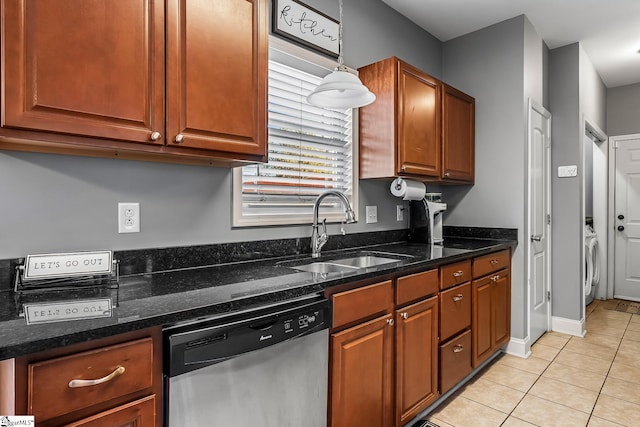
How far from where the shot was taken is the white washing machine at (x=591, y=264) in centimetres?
423

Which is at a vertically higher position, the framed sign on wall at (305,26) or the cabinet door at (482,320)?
the framed sign on wall at (305,26)

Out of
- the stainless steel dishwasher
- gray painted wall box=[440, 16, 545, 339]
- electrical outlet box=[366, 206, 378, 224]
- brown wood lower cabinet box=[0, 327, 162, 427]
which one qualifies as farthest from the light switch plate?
brown wood lower cabinet box=[0, 327, 162, 427]

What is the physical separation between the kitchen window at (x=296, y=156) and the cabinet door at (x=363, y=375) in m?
0.78

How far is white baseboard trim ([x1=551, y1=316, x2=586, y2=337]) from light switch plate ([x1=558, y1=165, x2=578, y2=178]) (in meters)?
1.37

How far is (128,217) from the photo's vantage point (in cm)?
153

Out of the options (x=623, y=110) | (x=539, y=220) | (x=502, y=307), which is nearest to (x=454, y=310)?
(x=502, y=307)

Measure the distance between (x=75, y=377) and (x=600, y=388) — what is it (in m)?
2.98

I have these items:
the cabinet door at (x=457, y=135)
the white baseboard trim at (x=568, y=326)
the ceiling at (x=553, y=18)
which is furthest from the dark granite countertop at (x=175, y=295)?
the white baseboard trim at (x=568, y=326)

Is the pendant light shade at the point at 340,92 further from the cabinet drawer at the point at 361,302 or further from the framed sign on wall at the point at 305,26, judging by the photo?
the cabinet drawer at the point at 361,302

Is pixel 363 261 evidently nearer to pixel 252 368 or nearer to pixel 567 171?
pixel 252 368

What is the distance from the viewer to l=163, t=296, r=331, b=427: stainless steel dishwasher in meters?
1.04

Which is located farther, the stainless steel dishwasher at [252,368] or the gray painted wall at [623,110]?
the gray painted wall at [623,110]

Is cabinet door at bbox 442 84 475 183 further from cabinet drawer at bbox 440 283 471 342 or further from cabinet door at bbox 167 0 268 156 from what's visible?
cabinet door at bbox 167 0 268 156

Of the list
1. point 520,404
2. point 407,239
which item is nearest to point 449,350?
point 520,404
